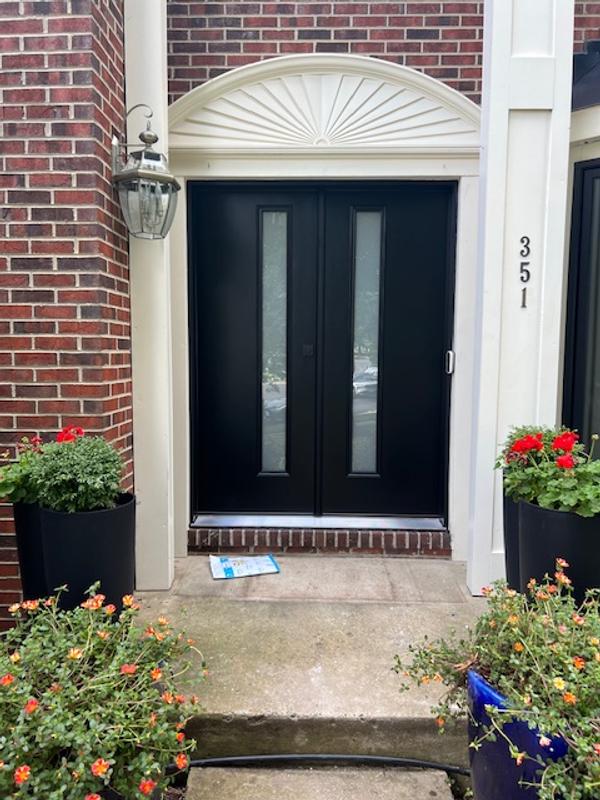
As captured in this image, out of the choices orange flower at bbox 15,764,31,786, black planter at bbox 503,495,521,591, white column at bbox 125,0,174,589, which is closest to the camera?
orange flower at bbox 15,764,31,786

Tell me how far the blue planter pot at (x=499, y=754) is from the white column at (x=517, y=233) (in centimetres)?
128

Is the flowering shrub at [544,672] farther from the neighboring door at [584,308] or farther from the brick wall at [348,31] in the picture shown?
the brick wall at [348,31]

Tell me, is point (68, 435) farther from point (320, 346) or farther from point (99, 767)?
point (320, 346)

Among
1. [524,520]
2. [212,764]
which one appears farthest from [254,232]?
[212,764]

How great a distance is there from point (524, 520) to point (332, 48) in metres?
2.65

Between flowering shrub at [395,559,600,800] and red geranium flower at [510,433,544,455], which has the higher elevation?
red geranium flower at [510,433,544,455]

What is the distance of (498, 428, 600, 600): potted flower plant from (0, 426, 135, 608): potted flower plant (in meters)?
1.57

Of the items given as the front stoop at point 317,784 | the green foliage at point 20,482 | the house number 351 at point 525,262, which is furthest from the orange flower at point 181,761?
the house number 351 at point 525,262

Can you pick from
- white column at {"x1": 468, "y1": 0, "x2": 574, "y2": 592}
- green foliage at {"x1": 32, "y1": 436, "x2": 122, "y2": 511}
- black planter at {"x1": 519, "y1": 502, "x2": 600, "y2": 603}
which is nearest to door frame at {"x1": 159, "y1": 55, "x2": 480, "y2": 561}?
white column at {"x1": 468, "y1": 0, "x2": 574, "y2": 592}

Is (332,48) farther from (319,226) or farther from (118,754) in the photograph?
(118,754)

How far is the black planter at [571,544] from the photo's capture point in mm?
2010

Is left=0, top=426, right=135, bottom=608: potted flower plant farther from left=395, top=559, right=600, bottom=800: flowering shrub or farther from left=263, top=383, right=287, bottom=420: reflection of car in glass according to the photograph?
left=263, top=383, right=287, bottom=420: reflection of car in glass

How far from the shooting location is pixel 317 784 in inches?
69.3

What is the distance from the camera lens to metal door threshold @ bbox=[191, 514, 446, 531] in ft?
10.5
